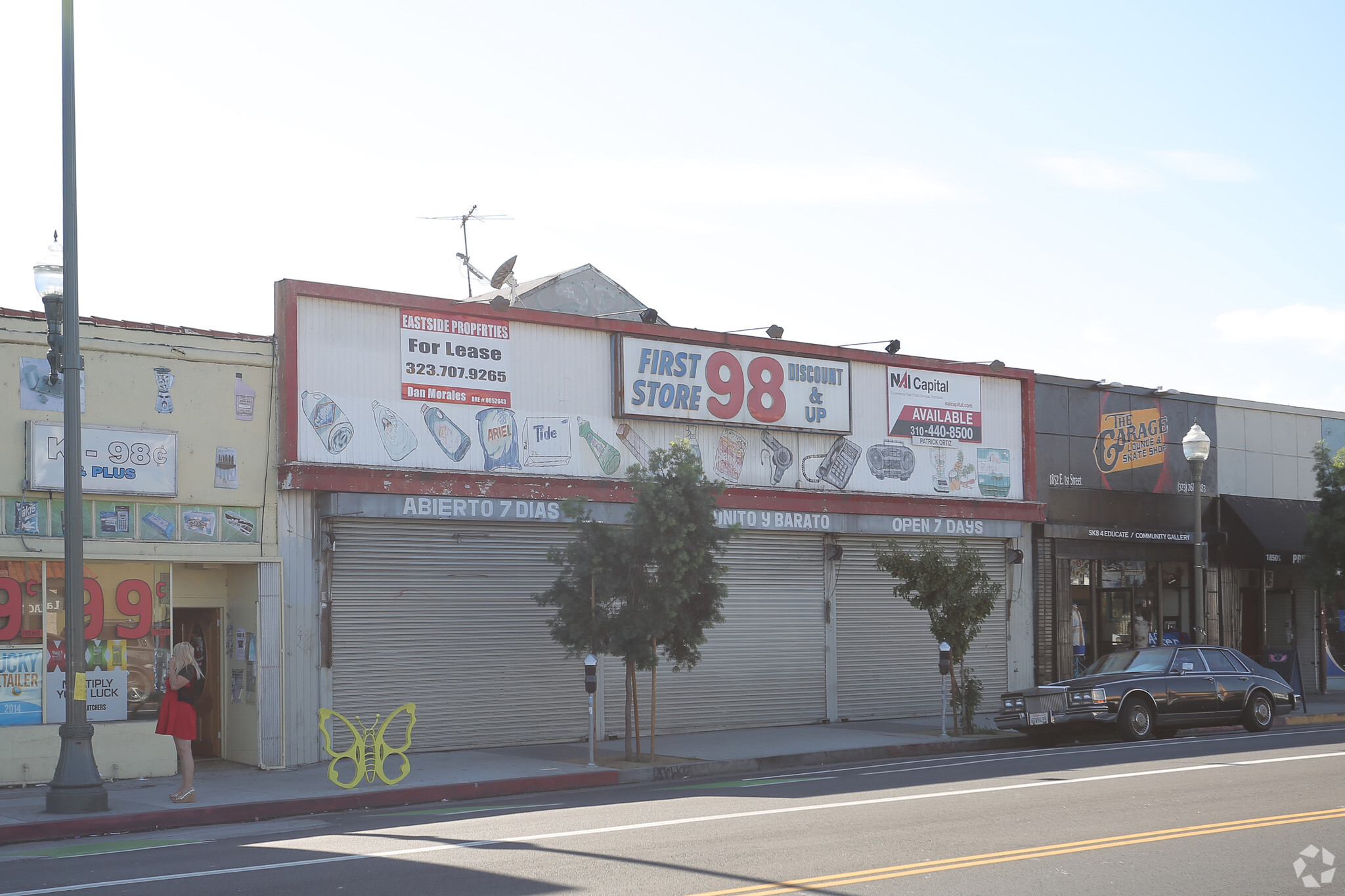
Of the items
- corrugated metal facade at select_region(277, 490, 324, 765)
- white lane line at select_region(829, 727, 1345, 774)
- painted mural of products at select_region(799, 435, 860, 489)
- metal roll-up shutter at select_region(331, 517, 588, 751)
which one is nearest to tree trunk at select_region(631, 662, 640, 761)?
metal roll-up shutter at select_region(331, 517, 588, 751)

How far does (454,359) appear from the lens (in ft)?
63.7

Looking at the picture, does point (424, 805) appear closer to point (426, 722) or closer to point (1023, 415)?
point (426, 722)

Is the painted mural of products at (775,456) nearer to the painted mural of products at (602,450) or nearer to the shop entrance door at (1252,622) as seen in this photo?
the painted mural of products at (602,450)

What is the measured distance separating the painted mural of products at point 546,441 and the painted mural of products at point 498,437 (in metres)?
0.21

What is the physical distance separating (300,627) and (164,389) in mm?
3528

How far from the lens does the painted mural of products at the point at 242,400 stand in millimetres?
17359

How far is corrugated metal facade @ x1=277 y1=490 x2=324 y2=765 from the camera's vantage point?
1744 centimetres

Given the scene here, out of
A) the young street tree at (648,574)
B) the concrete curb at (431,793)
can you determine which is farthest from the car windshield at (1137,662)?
the young street tree at (648,574)

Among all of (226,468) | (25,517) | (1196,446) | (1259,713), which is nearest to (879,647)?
(1259,713)

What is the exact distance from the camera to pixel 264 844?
1118cm

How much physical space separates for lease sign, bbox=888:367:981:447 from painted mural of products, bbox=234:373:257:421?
12.0 m

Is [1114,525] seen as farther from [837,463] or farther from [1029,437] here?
[837,463]

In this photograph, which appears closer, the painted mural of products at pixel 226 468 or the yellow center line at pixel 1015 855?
the yellow center line at pixel 1015 855

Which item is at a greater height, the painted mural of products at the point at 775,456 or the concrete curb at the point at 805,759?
the painted mural of products at the point at 775,456
